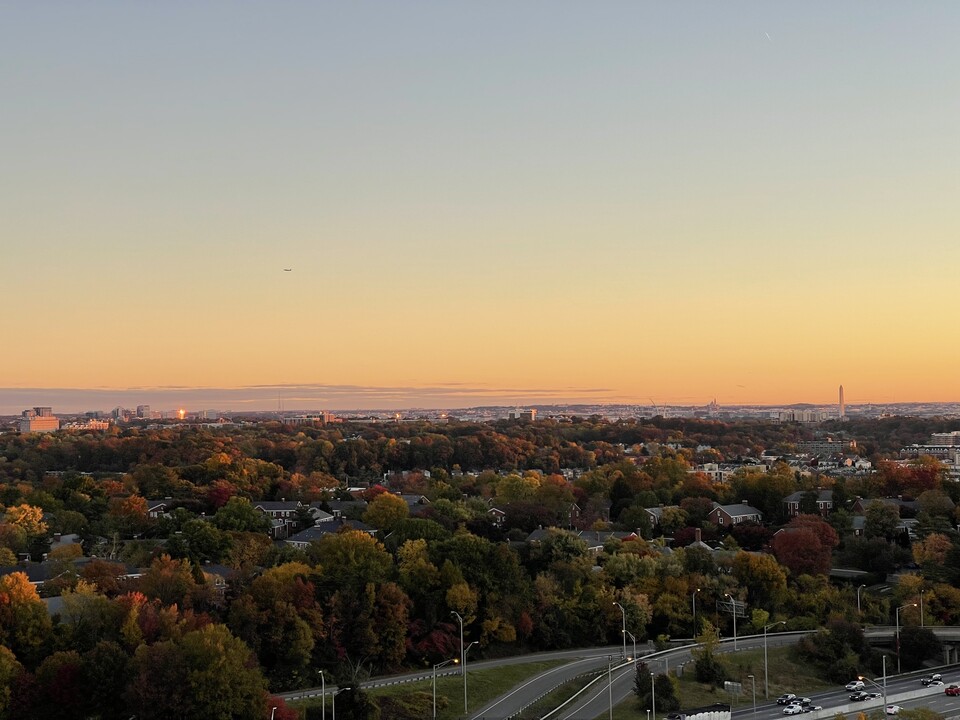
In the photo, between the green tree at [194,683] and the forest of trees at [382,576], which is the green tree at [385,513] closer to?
the forest of trees at [382,576]

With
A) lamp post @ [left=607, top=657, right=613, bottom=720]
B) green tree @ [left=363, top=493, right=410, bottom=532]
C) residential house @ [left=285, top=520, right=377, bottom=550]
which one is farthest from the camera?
green tree @ [left=363, top=493, right=410, bottom=532]

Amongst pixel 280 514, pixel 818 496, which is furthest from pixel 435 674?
pixel 818 496

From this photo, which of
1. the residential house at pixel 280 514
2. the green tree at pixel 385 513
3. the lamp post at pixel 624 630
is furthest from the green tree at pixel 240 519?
the lamp post at pixel 624 630

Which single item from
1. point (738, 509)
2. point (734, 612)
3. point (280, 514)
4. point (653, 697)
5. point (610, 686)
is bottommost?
point (653, 697)

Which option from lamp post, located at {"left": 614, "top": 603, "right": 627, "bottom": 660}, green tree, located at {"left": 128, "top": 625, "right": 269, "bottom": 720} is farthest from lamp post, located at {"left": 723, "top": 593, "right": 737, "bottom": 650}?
green tree, located at {"left": 128, "top": 625, "right": 269, "bottom": 720}

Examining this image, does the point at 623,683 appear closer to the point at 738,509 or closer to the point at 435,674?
the point at 435,674

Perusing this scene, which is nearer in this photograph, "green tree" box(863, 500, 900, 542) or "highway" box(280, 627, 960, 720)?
"highway" box(280, 627, 960, 720)

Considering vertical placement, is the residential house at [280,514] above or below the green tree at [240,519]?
below

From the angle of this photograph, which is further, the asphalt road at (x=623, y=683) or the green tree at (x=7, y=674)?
the asphalt road at (x=623, y=683)

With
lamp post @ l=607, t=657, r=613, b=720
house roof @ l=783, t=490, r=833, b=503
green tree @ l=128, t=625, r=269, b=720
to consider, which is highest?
house roof @ l=783, t=490, r=833, b=503

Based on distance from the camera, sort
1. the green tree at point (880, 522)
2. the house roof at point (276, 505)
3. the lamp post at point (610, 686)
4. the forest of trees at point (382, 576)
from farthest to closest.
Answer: the house roof at point (276, 505), the green tree at point (880, 522), the lamp post at point (610, 686), the forest of trees at point (382, 576)

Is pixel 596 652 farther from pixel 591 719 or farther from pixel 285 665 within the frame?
pixel 285 665

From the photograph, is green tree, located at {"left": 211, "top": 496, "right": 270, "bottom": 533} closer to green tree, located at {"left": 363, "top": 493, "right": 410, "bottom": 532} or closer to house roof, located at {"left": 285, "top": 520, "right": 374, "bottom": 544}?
house roof, located at {"left": 285, "top": 520, "right": 374, "bottom": 544}
